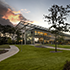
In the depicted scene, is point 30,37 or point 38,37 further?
point 30,37

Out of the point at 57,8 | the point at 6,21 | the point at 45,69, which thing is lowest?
the point at 45,69

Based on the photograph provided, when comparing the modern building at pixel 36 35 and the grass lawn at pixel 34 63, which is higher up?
the modern building at pixel 36 35

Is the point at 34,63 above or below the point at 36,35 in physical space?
below

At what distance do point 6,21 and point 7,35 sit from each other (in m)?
15.3

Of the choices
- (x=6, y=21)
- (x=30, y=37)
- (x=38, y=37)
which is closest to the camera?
(x=38, y=37)

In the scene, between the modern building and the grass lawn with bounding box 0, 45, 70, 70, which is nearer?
the grass lawn with bounding box 0, 45, 70, 70

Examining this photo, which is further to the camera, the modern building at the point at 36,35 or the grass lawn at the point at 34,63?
the modern building at the point at 36,35

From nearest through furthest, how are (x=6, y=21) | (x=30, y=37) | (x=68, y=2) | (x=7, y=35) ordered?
(x=68, y=2) < (x=30, y=37) < (x=7, y=35) < (x=6, y=21)

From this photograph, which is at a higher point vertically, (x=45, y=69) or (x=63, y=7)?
(x=63, y=7)

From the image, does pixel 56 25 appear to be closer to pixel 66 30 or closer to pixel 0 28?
pixel 66 30

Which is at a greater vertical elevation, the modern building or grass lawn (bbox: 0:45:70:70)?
the modern building

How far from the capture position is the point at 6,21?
76.0m

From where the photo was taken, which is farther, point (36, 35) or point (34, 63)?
point (36, 35)

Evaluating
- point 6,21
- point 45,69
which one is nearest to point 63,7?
point 45,69
